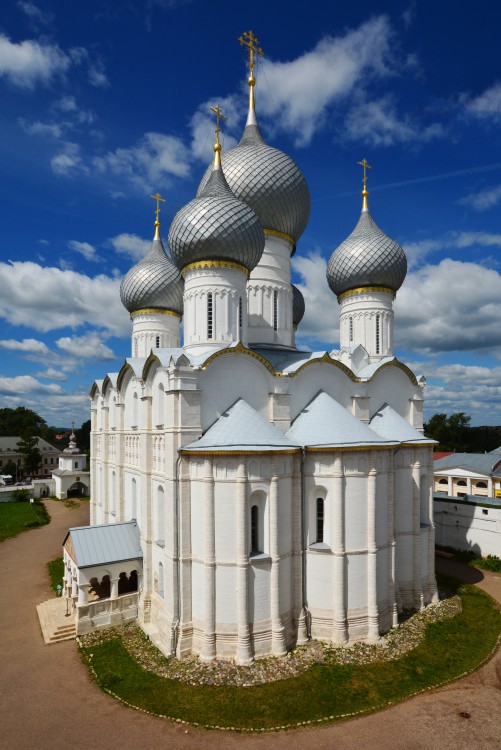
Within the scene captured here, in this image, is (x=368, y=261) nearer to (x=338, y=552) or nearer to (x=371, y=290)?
(x=371, y=290)

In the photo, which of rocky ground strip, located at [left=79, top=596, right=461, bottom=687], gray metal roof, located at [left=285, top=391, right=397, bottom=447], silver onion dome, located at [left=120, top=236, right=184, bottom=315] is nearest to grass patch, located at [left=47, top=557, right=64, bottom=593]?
rocky ground strip, located at [left=79, top=596, right=461, bottom=687]

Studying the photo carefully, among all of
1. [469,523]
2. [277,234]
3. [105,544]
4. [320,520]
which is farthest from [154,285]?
[469,523]

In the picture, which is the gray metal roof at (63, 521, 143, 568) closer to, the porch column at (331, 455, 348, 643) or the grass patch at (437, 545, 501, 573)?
the porch column at (331, 455, 348, 643)

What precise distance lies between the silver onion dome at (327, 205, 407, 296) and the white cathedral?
2.23m

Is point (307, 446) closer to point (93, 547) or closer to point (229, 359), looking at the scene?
point (229, 359)

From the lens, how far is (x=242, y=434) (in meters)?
11.7

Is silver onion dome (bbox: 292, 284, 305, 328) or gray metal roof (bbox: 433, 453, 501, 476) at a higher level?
silver onion dome (bbox: 292, 284, 305, 328)

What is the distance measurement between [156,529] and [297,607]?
444cm

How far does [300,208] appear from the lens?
17484 millimetres

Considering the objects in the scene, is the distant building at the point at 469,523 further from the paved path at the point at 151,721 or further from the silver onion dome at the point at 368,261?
the silver onion dome at the point at 368,261

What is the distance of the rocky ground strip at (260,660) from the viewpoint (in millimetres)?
10508

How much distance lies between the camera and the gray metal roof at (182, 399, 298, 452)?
37.2 ft

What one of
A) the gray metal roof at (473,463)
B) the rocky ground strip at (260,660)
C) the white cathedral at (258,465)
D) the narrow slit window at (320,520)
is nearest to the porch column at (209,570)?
the white cathedral at (258,465)

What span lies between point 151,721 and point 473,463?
26.0m
